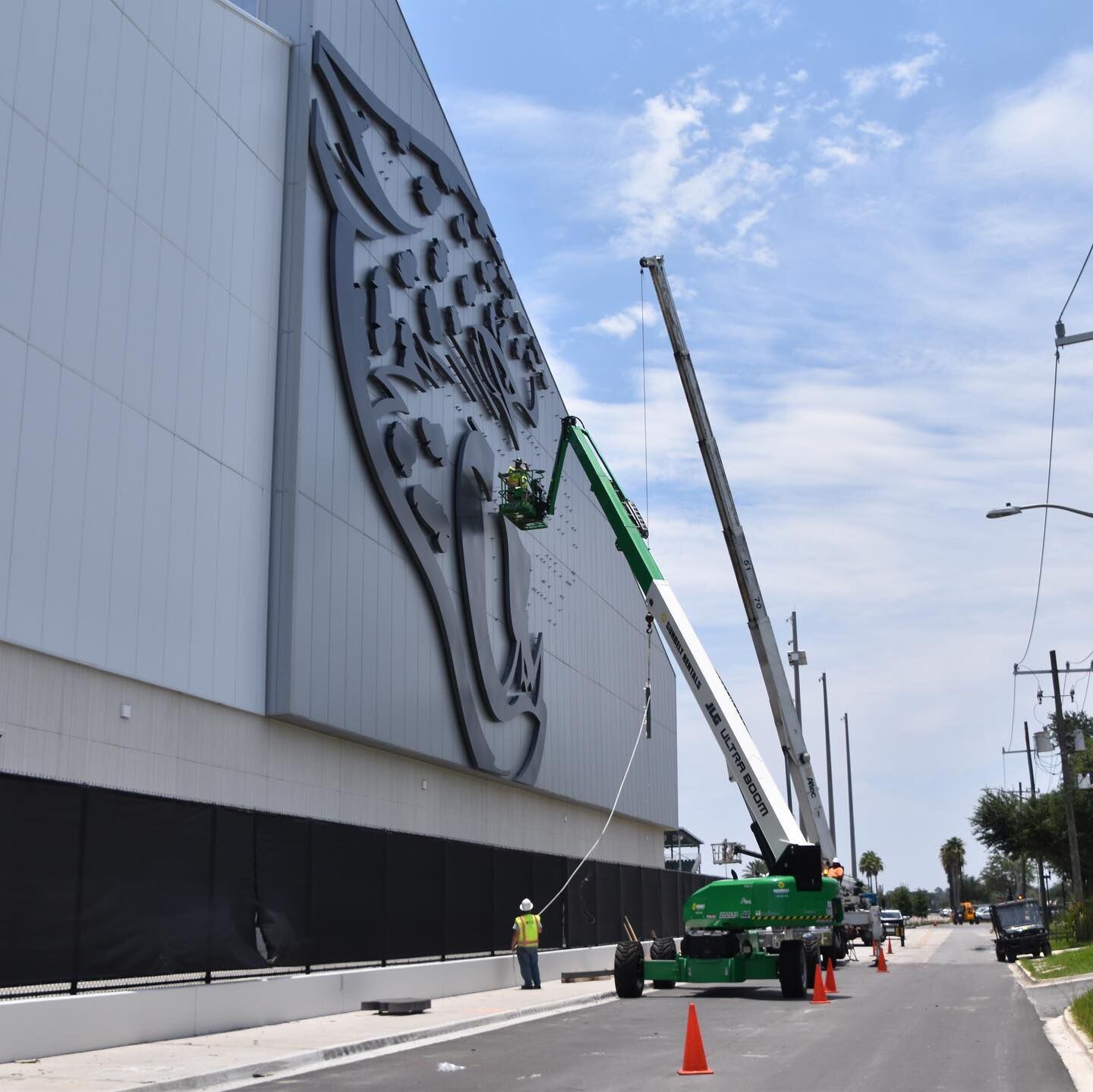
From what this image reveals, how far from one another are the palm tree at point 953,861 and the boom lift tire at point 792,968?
143 m

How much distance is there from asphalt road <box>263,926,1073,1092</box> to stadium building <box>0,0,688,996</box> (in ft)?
12.9

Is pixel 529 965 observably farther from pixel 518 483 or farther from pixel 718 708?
pixel 518 483

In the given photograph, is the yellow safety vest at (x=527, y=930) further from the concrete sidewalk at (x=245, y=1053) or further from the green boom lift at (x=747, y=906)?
the concrete sidewalk at (x=245, y=1053)

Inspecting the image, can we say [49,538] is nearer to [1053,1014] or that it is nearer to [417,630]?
[417,630]

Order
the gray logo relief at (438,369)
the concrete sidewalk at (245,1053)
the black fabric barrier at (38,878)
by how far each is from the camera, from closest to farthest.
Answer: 1. the concrete sidewalk at (245,1053)
2. the black fabric barrier at (38,878)
3. the gray logo relief at (438,369)

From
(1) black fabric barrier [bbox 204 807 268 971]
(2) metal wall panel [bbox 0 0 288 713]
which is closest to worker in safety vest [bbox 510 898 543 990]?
(1) black fabric barrier [bbox 204 807 268 971]

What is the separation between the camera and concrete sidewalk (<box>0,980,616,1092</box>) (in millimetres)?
12680

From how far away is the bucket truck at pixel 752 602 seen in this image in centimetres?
3122

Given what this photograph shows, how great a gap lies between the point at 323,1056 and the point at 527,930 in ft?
37.2

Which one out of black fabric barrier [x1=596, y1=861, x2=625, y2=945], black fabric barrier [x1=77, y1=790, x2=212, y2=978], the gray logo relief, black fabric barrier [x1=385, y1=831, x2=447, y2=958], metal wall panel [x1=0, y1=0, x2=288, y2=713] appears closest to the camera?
black fabric barrier [x1=77, y1=790, x2=212, y2=978]

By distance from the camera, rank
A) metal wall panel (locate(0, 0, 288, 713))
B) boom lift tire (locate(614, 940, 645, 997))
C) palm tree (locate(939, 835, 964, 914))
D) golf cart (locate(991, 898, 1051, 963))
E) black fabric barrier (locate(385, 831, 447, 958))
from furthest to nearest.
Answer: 1. palm tree (locate(939, 835, 964, 914))
2. golf cart (locate(991, 898, 1051, 963))
3. boom lift tire (locate(614, 940, 645, 997))
4. black fabric barrier (locate(385, 831, 447, 958))
5. metal wall panel (locate(0, 0, 288, 713))

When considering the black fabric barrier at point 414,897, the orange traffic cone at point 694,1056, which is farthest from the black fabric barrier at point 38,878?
the black fabric barrier at point 414,897

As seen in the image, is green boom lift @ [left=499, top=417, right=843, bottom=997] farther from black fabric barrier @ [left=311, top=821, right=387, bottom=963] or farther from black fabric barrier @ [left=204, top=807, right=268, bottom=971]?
black fabric barrier @ [left=204, top=807, right=268, bottom=971]

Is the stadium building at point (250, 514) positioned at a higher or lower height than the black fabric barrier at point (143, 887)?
higher
